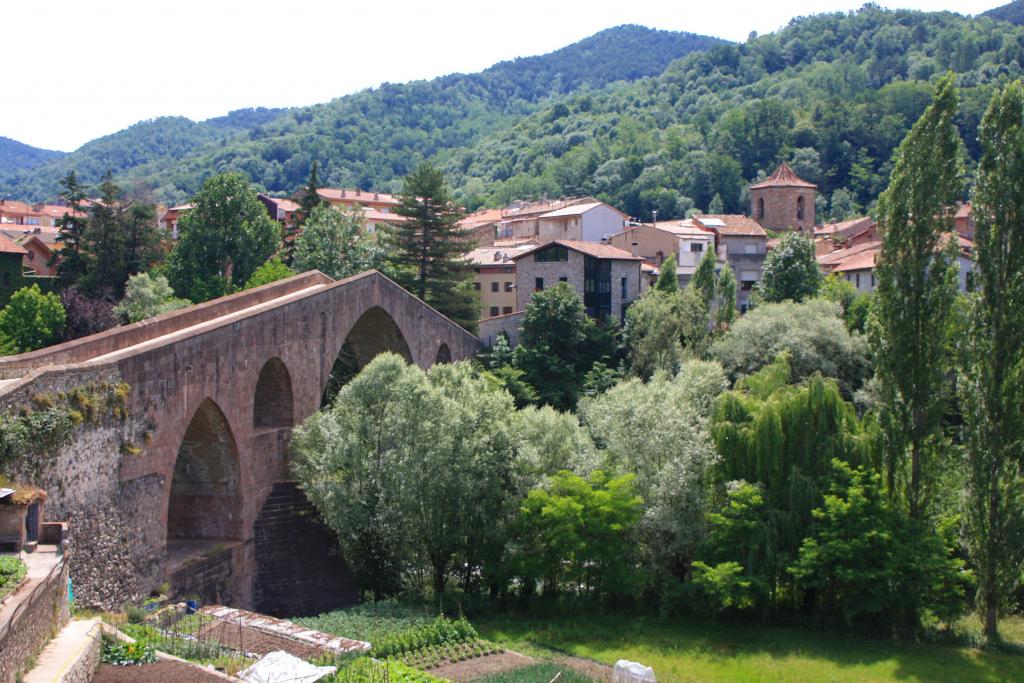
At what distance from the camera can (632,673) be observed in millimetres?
23469

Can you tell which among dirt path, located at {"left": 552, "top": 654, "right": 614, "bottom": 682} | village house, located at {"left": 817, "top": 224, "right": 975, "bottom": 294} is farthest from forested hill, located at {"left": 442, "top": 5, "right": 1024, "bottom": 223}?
dirt path, located at {"left": 552, "top": 654, "right": 614, "bottom": 682}

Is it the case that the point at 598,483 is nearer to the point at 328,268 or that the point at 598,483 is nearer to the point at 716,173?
the point at 328,268

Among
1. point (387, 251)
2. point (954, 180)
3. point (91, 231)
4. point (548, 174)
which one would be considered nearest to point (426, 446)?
point (954, 180)

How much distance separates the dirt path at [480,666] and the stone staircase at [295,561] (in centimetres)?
667

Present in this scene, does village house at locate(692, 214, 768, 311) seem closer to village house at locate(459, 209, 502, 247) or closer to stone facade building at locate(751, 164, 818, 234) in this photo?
village house at locate(459, 209, 502, 247)

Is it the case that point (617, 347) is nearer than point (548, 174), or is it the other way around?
point (617, 347)

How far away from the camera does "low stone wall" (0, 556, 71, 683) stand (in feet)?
47.0

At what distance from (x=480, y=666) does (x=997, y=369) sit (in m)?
15.0

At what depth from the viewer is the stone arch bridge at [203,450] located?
2394 centimetres

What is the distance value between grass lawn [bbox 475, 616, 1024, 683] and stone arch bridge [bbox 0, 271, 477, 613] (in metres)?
6.40

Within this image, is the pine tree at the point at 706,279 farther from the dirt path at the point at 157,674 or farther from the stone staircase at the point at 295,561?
the dirt path at the point at 157,674

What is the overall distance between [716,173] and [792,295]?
242 feet

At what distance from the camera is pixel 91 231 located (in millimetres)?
57938

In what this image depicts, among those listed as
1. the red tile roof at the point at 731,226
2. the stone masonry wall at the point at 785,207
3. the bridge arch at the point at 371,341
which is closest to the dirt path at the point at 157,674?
the bridge arch at the point at 371,341
